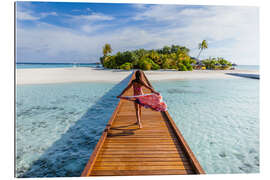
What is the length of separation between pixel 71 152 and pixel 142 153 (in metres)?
2.56

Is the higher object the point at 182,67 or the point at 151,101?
the point at 182,67

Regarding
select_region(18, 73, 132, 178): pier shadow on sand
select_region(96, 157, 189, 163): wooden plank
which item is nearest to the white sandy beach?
select_region(18, 73, 132, 178): pier shadow on sand

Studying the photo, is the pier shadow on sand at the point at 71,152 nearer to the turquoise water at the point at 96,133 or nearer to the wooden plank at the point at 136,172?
the turquoise water at the point at 96,133

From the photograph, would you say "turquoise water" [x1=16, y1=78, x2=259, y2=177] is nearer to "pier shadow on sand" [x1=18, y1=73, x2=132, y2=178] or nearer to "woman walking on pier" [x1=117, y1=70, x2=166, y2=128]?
"pier shadow on sand" [x1=18, y1=73, x2=132, y2=178]

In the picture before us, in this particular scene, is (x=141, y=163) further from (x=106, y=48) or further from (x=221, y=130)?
(x=106, y=48)

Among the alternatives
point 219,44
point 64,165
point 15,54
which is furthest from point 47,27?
point 219,44

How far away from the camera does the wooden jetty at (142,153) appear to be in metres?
2.63

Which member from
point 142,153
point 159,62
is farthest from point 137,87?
point 159,62

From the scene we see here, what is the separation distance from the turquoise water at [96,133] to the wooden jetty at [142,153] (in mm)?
1236

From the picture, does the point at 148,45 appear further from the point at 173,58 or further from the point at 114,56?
the point at 114,56

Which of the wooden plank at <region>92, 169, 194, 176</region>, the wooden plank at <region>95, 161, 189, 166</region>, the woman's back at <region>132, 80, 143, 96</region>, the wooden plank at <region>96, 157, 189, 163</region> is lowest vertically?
the wooden plank at <region>92, 169, 194, 176</region>

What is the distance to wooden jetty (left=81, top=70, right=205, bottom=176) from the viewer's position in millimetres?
2627

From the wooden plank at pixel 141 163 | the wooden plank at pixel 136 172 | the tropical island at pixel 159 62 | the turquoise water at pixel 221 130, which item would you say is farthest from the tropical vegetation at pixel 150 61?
the wooden plank at pixel 136 172

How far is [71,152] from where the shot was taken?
14.7 feet
